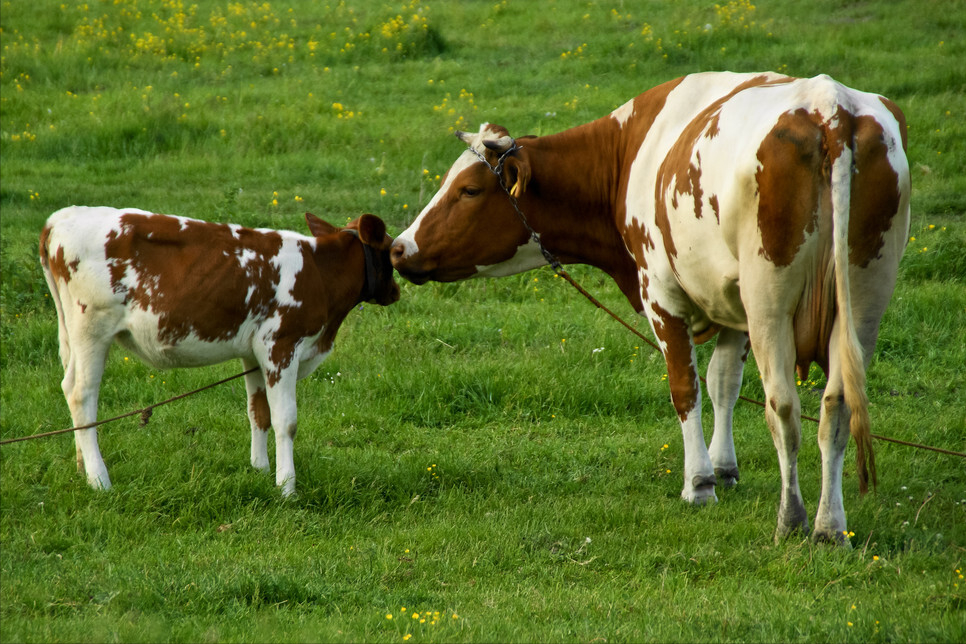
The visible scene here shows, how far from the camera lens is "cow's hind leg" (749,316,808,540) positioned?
466cm

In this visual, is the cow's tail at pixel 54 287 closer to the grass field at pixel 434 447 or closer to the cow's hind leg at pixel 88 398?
the cow's hind leg at pixel 88 398

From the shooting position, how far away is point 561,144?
20.7 ft

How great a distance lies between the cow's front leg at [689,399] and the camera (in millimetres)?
5695

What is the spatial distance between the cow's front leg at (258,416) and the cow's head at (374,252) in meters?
0.78

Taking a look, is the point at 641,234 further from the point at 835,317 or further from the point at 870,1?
the point at 870,1

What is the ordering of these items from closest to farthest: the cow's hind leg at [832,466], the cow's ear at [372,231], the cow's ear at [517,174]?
the cow's hind leg at [832,466] → the cow's ear at [517,174] → the cow's ear at [372,231]

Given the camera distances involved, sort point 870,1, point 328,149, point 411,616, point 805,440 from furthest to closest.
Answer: point 870,1, point 328,149, point 805,440, point 411,616

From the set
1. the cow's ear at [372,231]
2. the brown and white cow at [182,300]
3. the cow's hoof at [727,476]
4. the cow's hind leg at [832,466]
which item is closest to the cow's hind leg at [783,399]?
the cow's hind leg at [832,466]

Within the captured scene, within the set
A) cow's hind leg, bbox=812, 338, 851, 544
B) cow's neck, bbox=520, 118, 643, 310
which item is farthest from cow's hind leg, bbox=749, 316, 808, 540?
cow's neck, bbox=520, 118, 643, 310

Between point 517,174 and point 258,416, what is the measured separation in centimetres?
205

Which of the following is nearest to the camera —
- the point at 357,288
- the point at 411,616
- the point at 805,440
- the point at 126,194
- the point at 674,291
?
the point at 411,616

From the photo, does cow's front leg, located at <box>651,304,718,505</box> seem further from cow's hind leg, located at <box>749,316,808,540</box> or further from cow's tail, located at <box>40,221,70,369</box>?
cow's tail, located at <box>40,221,70,369</box>

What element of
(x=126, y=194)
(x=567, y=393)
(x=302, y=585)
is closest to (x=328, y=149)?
(x=126, y=194)

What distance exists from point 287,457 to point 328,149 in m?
8.51
